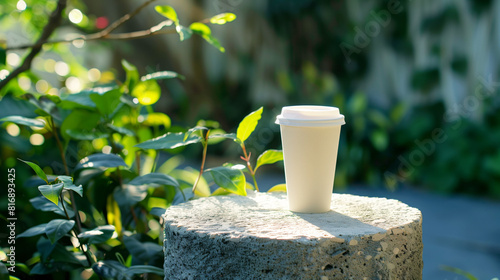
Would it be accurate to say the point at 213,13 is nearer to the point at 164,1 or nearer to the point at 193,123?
the point at 164,1

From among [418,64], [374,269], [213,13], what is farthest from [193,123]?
[374,269]

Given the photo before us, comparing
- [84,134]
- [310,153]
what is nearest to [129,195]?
[84,134]

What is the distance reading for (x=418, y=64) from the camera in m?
4.21

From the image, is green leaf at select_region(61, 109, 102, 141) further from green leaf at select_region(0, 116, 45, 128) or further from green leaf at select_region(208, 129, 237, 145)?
green leaf at select_region(208, 129, 237, 145)

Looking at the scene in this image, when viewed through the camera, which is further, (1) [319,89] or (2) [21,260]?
(1) [319,89]

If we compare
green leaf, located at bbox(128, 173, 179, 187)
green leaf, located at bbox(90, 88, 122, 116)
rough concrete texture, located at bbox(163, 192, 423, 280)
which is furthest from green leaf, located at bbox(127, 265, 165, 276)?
green leaf, located at bbox(90, 88, 122, 116)

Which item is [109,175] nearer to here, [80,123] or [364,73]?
[80,123]

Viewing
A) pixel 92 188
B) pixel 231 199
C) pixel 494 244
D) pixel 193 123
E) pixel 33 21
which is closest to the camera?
pixel 231 199

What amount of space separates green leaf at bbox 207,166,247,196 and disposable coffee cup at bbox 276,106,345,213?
0.13 metres

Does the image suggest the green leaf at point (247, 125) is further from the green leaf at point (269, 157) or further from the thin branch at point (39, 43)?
the thin branch at point (39, 43)

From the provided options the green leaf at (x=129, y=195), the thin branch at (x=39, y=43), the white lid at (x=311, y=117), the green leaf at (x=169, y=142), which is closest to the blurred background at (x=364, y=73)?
the thin branch at (x=39, y=43)

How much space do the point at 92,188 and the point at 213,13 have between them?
11.8 ft

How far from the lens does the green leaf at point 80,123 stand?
136 centimetres

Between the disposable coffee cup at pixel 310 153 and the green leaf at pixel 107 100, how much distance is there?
0.50 meters
